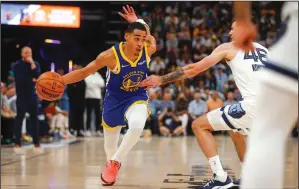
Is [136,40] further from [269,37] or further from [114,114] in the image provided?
[269,37]

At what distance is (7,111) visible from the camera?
39.2ft

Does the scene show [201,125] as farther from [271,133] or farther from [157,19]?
[157,19]

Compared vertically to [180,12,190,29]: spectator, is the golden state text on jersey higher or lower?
lower

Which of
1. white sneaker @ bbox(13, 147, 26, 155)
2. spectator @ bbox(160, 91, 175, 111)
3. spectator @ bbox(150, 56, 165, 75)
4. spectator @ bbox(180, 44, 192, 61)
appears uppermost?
spectator @ bbox(180, 44, 192, 61)

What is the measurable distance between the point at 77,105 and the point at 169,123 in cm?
266

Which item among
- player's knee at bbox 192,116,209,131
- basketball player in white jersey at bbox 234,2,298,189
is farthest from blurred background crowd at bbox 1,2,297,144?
basketball player in white jersey at bbox 234,2,298,189

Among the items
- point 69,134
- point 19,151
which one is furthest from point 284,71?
point 69,134

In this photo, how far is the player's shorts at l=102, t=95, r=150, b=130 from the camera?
5.97 m

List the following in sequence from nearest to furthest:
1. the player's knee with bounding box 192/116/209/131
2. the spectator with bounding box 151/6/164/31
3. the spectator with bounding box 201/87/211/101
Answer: the player's knee with bounding box 192/116/209/131 < the spectator with bounding box 201/87/211/101 < the spectator with bounding box 151/6/164/31

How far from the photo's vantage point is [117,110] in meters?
6.01

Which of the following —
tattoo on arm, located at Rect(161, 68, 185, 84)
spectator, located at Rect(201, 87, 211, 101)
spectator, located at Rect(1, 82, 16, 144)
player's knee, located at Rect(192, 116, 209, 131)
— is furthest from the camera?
spectator, located at Rect(201, 87, 211, 101)

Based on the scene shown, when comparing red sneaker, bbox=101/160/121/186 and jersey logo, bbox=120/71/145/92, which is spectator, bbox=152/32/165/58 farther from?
red sneaker, bbox=101/160/121/186

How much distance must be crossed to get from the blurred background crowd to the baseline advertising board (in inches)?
39.7

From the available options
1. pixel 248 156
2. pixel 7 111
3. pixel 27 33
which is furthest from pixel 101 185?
pixel 27 33
